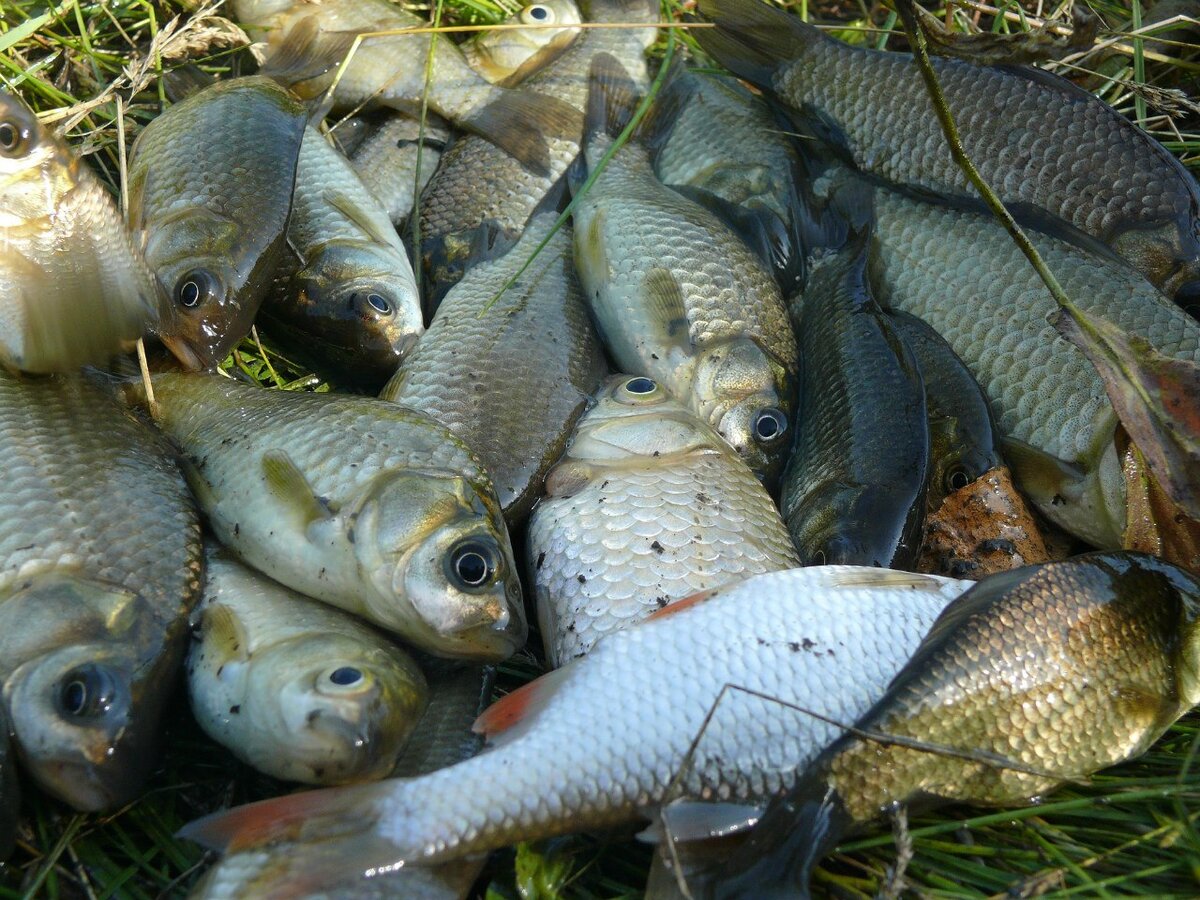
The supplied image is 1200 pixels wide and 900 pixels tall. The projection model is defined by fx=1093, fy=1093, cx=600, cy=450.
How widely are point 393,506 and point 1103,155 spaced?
254cm

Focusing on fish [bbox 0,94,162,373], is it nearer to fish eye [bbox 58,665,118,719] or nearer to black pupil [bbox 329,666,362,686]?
fish eye [bbox 58,665,118,719]

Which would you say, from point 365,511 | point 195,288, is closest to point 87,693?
point 365,511

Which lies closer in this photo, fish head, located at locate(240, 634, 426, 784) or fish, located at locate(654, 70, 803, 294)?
fish head, located at locate(240, 634, 426, 784)

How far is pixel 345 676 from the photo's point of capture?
222 cm

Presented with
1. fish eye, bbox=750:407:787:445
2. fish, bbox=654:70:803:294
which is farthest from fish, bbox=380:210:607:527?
fish, bbox=654:70:803:294

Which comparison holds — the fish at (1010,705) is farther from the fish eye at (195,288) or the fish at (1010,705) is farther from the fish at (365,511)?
the fish eye at (195,288)

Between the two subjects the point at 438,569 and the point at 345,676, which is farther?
the point at 438,569

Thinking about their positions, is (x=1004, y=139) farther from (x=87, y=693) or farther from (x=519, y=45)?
(x=87, y=693)

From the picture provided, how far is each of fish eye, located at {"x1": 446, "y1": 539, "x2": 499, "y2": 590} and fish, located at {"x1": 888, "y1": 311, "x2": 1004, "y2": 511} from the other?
4.09 feet

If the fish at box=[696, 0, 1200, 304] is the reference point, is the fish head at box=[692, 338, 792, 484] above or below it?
below

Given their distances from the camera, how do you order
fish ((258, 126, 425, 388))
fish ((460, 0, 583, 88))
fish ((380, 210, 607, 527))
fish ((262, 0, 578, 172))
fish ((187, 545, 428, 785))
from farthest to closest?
1. fish ((460, 0, 583, 88))
2. fish ((262, 0, 578, 172))
3. fish ((258, 126, 425, 388))
4. fish ((380, 210, 607, 527))
5. fish ((187, 545, 428, 785))

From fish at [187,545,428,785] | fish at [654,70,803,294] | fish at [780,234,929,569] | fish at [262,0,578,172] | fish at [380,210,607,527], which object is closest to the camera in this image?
fish at [187,545,428,785]

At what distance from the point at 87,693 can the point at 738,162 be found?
8.93ft

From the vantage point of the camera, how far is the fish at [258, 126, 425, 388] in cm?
331
